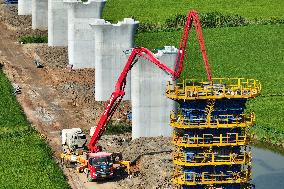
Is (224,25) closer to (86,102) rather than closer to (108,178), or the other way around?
(86,102)

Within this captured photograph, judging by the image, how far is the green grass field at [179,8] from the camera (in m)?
121

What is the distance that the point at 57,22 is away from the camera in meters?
102

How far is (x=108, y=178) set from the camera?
204 feet

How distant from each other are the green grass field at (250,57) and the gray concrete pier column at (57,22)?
26.8 feet

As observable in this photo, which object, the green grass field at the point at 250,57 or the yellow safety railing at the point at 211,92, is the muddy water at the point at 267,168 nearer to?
the green grass field at the point at 250,57

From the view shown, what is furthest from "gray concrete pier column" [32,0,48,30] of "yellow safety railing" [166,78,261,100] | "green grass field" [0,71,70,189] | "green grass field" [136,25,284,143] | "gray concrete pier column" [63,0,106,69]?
"yellow safety railing" [166,78,261,100]

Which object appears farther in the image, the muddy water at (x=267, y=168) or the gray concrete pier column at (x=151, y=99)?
the gray concrete pier column at (x=151, y=99)

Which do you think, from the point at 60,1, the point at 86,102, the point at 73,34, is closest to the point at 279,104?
the point at 86,102

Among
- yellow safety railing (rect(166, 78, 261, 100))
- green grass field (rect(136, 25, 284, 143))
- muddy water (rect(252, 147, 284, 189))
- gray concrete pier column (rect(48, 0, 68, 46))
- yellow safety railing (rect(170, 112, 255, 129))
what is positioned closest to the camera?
yellow safety railing (rect(166, 78, 261, 100))

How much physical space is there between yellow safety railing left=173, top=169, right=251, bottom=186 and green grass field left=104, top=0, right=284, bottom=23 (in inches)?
2506

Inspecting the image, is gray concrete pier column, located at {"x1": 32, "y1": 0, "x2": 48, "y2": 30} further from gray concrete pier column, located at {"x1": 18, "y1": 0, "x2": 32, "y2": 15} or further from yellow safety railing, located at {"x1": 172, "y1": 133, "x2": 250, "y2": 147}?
yellow safety railing, located at {"x1": 172, "y1": 133, "x2": 250, "y2": 147}

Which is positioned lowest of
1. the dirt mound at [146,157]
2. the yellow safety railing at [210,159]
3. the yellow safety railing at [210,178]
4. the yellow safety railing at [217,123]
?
the dirt mound at [146,157]

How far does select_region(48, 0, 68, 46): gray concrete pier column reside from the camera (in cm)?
10206

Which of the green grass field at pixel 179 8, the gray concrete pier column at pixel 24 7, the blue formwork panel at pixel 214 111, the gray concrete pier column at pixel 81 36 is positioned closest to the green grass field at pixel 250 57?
the gray concrete pier column at pixel 81 36
